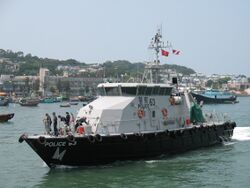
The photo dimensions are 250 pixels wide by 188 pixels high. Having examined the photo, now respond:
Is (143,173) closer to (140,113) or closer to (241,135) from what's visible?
(140,113)

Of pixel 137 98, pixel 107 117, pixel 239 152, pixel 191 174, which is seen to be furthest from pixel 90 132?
pixel 239 152

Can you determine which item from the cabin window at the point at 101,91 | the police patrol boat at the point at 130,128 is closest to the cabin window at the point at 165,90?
the police patrol boat at the point at 130,128

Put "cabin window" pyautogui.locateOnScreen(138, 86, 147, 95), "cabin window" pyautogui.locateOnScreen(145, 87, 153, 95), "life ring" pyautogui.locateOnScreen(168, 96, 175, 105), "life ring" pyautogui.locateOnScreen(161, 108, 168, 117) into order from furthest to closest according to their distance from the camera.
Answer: "life ring" pyautogui.locateOnScreen(168, 96, 175, 105) → "life ring" pyautogui.locateOnScreen(161, 108, 168, 117) → "cabin window" pyautogui.locateOnScreen(145, 87, 153, 95) → "cabin window" pyautogui.locateOnScreen(138, 86, 147, 95)

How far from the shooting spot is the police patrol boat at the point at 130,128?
23.2m

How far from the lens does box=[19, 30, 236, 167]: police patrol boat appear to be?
23.2 meters

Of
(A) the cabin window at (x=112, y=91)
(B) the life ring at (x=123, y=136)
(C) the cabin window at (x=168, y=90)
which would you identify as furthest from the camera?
(C) the cabin window at (x=168, y=90)

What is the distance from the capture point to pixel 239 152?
3023cm

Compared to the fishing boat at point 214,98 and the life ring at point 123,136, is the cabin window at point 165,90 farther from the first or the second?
the fishing boat at point 214,98

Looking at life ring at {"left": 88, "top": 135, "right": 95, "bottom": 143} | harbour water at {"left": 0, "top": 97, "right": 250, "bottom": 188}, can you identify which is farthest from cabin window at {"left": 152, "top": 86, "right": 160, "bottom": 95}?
life ring at {"left": 88, "top": 135, "right": 95, "bottom": 143}

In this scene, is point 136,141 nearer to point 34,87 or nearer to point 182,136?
point 182,136

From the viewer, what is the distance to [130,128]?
83.8 ft

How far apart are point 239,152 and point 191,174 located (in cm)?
805

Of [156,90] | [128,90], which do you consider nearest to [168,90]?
[156,90]

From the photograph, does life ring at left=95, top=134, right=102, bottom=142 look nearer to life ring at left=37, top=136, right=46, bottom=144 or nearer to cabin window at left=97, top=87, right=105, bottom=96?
life ring at left=37, top=136, right=46, bottom=144
